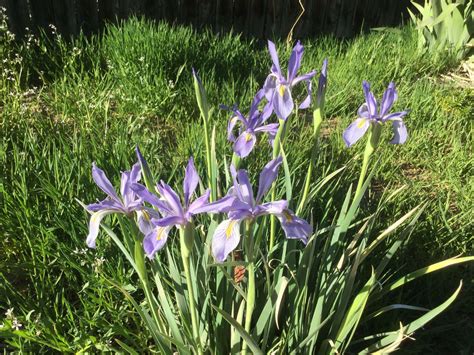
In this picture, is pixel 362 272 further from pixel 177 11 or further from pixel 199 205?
pixel 177 11

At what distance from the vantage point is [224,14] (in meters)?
4.79

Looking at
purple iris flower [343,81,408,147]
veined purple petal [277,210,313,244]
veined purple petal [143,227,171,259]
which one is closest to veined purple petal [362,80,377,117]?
purple iris flower [343,81,408,147]

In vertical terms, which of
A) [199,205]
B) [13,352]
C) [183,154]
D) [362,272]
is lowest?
[13,352]

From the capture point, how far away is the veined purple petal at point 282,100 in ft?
4.18

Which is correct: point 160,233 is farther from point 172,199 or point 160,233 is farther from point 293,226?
point 293,226

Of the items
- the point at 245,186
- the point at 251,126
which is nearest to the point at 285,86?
the point at 251,126

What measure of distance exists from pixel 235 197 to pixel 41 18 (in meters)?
3.58

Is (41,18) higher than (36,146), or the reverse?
(41,18)

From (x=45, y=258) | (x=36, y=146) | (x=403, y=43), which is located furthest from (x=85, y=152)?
(x=403, y=43)

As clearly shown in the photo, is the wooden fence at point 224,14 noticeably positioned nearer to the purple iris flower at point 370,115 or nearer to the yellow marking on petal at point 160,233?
the purple iris flower at point 370,115

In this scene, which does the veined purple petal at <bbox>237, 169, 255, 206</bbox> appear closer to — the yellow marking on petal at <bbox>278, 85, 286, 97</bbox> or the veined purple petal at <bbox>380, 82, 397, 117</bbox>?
the yellow marking on petal at <bbox>278, 85, 286, 97</bbox>

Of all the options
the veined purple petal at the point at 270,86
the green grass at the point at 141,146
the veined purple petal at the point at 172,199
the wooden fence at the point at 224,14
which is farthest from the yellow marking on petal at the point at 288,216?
the wooden fence at the point at 224,14

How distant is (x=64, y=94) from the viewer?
9.20ft

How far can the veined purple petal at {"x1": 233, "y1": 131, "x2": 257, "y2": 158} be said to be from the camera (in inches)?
52.3
